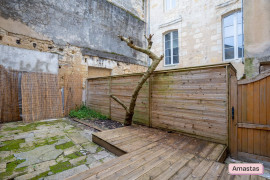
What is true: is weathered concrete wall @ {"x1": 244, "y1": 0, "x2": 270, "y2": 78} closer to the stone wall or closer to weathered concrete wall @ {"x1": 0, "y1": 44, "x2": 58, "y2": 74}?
the stone wall

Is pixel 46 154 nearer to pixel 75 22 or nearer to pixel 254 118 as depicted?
pixel 254 118

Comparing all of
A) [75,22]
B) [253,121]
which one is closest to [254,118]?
[253,121]

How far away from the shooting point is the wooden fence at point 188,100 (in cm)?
285

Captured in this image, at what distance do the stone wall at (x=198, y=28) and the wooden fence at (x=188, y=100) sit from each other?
13.3 ft

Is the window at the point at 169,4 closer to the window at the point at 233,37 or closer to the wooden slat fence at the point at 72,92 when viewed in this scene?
the window at the point at 233,37

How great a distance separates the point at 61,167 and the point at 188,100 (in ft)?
9.56

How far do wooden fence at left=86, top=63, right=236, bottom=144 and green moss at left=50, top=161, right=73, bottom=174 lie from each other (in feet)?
7.82

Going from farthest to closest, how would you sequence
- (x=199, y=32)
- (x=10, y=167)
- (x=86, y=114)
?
(x=199, y=32)
(x=86, y=114)
(x=10, y=167)

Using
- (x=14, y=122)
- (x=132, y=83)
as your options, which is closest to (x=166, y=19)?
(x=132, y=83)

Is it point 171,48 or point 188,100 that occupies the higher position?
point 171,48

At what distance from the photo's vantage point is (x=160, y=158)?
7.26 feet

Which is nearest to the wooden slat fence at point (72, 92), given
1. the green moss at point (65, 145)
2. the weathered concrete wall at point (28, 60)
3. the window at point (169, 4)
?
the weathered concrete wall at point (28, 60)

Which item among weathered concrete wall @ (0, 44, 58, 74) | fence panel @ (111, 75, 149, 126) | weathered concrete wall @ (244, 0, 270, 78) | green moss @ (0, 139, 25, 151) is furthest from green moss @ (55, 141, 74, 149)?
weathered concrete wall @ (244, 0, 270, 78)

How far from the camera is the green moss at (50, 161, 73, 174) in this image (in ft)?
7.29
